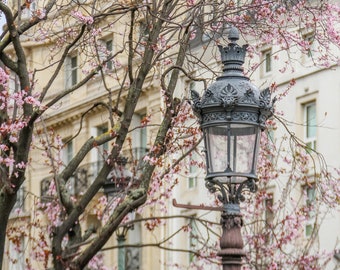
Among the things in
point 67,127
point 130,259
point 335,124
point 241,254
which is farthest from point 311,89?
point 241,254

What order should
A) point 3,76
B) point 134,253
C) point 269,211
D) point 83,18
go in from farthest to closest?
point 134,253 → point 269,211 → point 83,18 → point 3,76

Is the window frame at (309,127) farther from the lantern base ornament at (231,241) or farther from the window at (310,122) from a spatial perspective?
the lantern base ornament at (231,241)

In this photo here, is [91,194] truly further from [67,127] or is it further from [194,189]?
[67,127]

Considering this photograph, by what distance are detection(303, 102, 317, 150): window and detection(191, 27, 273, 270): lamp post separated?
23.7 meters

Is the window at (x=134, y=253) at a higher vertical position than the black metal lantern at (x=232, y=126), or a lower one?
higher

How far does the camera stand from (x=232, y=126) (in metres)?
18.7

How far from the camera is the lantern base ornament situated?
60.4 feet

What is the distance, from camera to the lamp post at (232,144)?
18516mm

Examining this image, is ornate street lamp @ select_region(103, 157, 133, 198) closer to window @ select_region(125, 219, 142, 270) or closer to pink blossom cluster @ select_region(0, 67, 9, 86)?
pink blossom cluster @ select_region(0, 67, 9, 86)

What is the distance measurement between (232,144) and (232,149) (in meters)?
0.05

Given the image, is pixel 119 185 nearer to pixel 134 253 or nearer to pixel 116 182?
pixel 116 182

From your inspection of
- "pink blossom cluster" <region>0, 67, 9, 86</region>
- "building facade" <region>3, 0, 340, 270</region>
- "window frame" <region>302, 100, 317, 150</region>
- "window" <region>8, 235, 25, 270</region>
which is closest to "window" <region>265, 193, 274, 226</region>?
"building facade" <region>3, 0, 340, 270</region>

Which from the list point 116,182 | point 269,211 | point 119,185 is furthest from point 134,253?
point 116,182

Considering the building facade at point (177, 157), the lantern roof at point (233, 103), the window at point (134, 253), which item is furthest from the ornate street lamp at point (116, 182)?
the window at point (134, 253)
